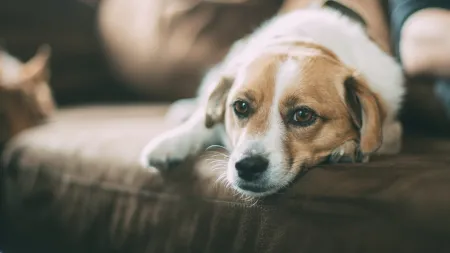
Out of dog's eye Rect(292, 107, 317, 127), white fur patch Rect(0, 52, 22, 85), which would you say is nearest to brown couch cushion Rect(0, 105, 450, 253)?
dog's eye Rect(292, 107, 317, 127)

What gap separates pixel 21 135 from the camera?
5.37ft

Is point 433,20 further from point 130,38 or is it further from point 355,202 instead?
point 130,38

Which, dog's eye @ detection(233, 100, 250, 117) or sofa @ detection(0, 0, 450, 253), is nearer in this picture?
sofa @ detection(0, 0, 450, 253)

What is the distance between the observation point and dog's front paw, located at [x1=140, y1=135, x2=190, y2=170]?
128 cm

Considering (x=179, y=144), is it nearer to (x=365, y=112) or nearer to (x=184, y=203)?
(x=184, y=203)

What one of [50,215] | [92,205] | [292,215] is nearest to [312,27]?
[292,215]

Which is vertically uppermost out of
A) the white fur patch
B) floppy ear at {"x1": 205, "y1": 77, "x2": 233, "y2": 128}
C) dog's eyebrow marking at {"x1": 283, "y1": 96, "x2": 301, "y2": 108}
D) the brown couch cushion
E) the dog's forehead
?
the dog's forehead

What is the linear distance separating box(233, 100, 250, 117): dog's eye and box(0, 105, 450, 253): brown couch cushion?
0.41 feet

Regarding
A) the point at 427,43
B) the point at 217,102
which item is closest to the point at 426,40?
the point at 427,43

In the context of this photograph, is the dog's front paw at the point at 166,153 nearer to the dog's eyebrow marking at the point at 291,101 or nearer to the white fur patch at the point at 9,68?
the dog's eyebrow marking at the point at 291,101

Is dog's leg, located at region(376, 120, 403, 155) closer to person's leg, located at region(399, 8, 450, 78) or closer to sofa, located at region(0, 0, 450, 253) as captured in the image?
sofa, located at region(0, 0, 450, 253)

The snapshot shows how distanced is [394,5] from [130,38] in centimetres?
99

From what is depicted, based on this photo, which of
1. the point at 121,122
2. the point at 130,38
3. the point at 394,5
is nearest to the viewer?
the point at 394,5

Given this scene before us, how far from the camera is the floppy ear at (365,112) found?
112 centimetres
